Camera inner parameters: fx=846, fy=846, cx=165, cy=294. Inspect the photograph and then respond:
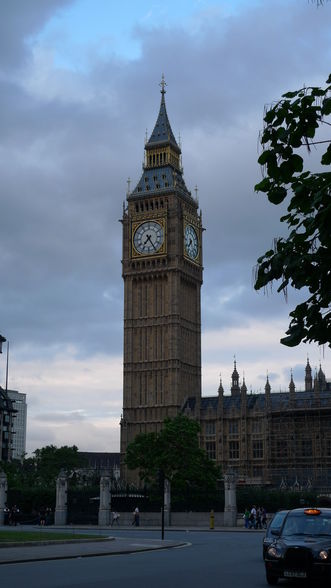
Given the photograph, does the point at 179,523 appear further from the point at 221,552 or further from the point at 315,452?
the point at 315,452

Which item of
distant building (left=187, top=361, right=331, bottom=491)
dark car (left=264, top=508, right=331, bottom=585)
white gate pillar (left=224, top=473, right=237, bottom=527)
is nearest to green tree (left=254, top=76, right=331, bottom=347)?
dark car (left=264, top=508, right=331, bottom=585)

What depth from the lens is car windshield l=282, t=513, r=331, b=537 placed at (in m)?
19.6

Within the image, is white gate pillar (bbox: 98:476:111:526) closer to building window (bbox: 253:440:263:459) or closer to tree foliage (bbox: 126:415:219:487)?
tree foliage (bbox: 126:415:219:487)

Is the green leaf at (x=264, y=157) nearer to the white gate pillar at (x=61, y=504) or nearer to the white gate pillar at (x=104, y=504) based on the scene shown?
the white gate pillar at (x=104, y=504)

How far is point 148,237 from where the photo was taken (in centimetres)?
11550

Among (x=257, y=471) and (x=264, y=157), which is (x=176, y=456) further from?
Result: (x=264, y=157)

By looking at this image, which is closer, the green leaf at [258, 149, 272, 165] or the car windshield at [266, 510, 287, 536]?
the green leaf at [258, 149, 272, 165]

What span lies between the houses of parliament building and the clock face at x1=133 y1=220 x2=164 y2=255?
14 cm

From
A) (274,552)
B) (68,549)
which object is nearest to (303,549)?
(274,552)

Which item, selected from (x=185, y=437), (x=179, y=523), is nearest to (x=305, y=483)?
(x=185, y=437)

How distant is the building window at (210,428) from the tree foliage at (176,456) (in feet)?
119

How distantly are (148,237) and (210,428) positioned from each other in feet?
88.9

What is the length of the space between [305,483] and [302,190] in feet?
281

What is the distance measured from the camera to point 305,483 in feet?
302
